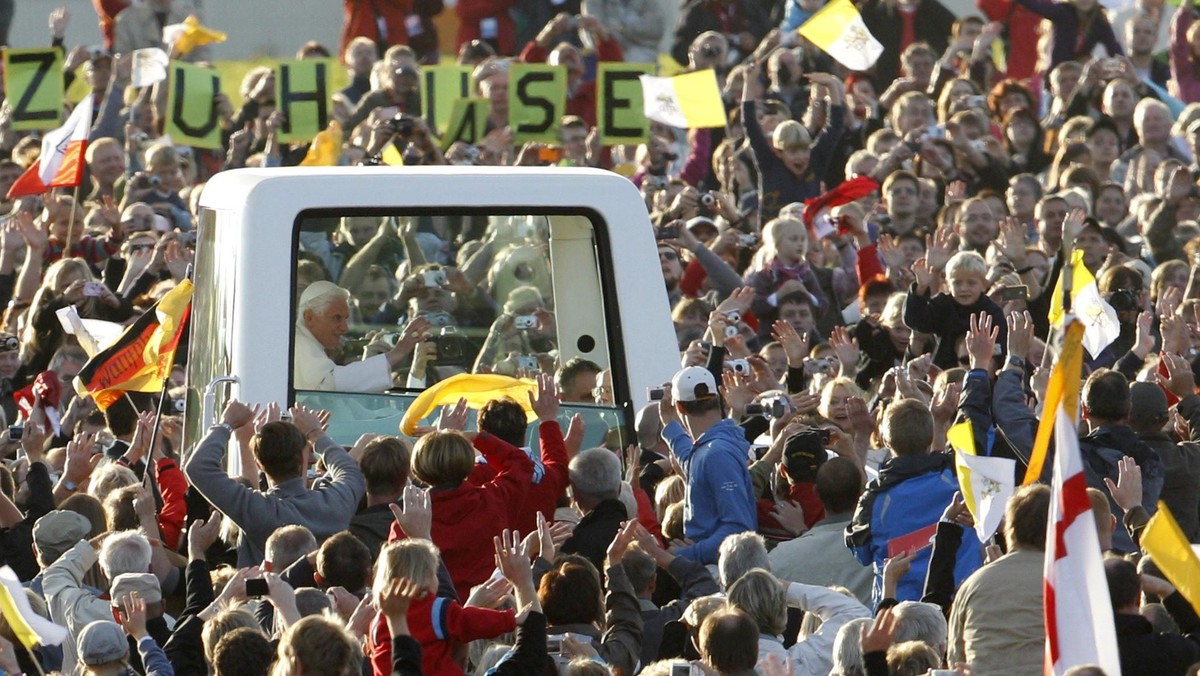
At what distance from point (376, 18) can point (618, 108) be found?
580 centimetres

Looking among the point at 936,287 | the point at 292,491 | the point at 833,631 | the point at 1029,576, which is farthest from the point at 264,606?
the point at 936,287

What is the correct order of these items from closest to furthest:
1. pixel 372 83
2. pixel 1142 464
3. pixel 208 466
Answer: pixel 208 466 < pixel 1142 464 < pixel 372 83

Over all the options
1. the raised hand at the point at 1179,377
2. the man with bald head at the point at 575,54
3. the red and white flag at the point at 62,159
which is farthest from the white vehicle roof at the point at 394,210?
the man with bald head at the point at 575,54

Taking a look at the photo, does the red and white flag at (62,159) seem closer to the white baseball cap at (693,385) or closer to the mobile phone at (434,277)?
the mobile phone at (434,277)

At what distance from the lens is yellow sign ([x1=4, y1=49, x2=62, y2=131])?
17219mm

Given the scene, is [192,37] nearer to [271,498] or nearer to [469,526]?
[271,498]

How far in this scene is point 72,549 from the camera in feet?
26.3

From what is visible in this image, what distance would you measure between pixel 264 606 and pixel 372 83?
40.7ft

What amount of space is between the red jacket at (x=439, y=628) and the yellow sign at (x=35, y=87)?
1136 cm

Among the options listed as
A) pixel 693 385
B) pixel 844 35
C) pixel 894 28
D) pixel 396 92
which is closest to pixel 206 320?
pixel 693 385

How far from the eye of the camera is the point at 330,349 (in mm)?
8688

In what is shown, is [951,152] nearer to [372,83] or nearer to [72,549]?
[372,83]

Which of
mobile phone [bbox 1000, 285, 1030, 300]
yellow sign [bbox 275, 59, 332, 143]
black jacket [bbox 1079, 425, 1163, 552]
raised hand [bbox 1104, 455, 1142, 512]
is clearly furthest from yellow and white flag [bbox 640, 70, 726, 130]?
raised hand [bbox 1104, 455, 1142, 512]

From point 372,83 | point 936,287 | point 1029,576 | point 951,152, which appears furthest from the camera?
point 372,83
